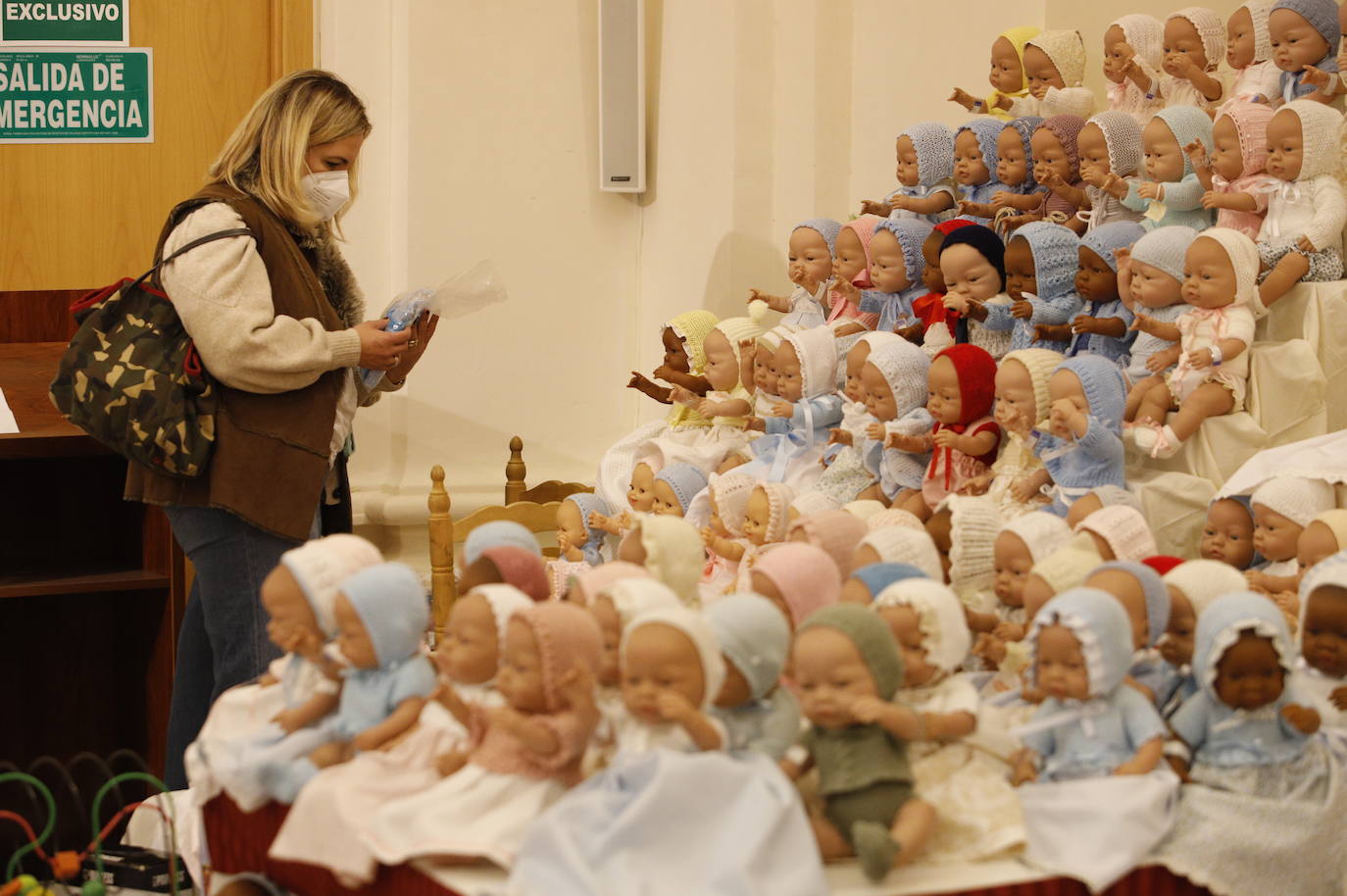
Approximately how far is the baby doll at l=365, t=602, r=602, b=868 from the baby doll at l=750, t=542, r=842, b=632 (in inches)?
26.4

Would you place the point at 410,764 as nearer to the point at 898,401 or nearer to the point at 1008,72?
the point at 898,401

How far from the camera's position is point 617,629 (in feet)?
11.0

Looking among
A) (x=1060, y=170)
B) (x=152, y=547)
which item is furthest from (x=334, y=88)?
(x=1060, y=170)

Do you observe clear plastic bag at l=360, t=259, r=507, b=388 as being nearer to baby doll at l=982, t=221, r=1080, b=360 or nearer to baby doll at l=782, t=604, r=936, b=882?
baby doll at l=982, t=221, r=1080, b=360

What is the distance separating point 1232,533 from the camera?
13.8 feet

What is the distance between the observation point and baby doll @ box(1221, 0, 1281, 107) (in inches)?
190

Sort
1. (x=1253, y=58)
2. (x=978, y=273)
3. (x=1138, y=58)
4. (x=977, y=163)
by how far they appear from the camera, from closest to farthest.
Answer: (x=1253, y=58), (x=978, y=273), (x=1138, y=58), (x=977, y=163)

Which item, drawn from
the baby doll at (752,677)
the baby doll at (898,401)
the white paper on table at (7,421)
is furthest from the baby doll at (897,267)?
the white paper on table at (7,421)

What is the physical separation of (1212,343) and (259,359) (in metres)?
2.61

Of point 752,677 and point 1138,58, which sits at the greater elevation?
point 1138,58

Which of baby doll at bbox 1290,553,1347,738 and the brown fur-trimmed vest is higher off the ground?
the brown fur-trimmed vest

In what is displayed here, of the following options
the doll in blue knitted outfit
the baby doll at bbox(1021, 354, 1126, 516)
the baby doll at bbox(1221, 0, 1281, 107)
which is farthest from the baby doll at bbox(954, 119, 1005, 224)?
the doll in blue knitted outfit

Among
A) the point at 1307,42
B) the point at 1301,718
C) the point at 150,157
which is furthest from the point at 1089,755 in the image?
the point at 150,157

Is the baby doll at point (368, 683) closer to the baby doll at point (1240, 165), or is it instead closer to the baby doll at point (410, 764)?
the baby doll at point (410, 764)
